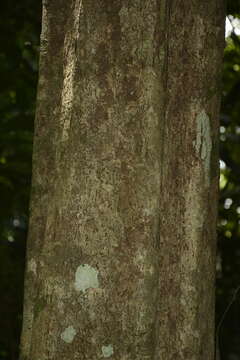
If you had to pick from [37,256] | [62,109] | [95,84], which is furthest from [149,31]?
[37,256]

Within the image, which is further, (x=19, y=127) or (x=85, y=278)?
(x=19, y=127)

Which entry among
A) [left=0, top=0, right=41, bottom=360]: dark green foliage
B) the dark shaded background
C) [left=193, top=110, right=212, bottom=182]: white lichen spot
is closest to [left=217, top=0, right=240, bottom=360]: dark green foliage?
the dark shaded background

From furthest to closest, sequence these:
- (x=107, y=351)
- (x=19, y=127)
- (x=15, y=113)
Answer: (x=15, y=113)
(x=19, y=127)
(x=107, y=351)

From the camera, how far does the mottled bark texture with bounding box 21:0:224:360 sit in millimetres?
1462

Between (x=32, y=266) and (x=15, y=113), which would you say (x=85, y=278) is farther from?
(x=15, y=113)

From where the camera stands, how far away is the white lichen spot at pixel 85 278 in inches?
57.3

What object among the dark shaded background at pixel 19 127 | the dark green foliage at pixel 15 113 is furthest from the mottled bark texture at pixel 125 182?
the dark green foliage at pixel 15 113

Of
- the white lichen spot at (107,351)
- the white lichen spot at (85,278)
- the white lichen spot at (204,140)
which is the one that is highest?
the white lichen spot at (204,140)

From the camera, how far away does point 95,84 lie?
1.54 meters

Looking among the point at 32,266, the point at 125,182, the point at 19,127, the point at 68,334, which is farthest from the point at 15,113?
the point at 68,334

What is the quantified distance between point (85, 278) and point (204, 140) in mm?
545

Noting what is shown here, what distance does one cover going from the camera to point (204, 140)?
1.73m

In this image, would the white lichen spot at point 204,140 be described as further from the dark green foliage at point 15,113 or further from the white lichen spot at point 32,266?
the dark green foliage at point 15,113

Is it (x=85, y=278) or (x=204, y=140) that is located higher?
(x=204, y=140)
